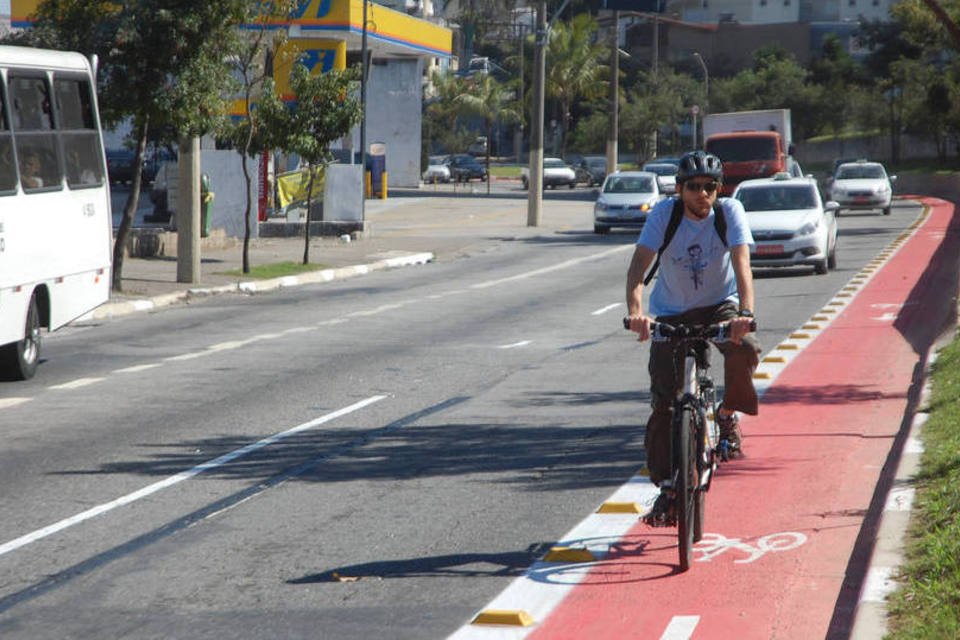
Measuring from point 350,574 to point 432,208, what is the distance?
163ft

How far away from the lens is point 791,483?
945cm

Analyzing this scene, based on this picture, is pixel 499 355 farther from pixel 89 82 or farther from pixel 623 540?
pixel 623 540

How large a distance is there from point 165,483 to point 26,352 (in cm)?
554

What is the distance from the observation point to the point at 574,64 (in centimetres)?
9275

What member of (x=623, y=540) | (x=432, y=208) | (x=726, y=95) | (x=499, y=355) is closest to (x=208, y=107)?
(x=499, y=355)

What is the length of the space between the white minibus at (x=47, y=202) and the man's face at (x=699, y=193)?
795 centimetres

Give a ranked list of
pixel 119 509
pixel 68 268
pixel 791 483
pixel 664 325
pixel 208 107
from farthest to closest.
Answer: pixel 208 107 → pixel 68 268 → pixel 791 483 → pixel 119 509 → pixel 664 325

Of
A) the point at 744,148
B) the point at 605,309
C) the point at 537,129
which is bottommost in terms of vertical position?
the point at 605,309

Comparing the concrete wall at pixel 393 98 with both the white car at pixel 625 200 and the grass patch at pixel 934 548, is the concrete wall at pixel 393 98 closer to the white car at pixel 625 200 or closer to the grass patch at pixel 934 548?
the white car at pixel 625 200

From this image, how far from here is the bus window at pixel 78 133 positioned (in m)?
15.8

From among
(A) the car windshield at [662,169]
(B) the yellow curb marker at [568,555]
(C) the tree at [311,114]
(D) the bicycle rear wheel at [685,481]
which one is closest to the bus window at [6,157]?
(B) the yellow curb marker at [568,555]

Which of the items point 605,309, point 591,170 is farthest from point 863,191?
point 591,170

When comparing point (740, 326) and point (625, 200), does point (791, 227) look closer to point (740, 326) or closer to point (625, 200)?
point (625, 200)

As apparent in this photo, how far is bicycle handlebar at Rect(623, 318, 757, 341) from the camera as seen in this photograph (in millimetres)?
7262
